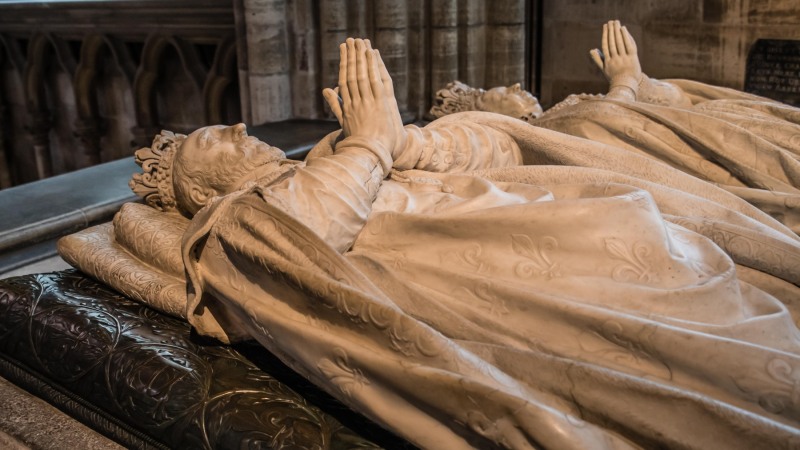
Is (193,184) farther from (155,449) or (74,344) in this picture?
(155,449)

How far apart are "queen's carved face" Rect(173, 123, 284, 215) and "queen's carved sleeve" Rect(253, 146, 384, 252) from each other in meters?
0.30

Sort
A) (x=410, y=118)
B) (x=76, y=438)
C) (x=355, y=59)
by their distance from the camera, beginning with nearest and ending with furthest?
(x=76, y=438) → (x=355, y=59) → (x=410, y=118)

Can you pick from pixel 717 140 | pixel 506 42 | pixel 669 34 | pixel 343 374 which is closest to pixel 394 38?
pixel 506 42

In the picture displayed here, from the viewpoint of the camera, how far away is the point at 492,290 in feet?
5.90

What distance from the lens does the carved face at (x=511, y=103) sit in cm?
369

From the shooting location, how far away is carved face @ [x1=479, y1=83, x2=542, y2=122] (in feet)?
12.1

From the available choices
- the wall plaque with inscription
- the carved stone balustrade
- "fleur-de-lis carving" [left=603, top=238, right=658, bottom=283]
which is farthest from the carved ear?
the carved stone balustrade

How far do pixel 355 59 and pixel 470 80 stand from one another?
146 inches

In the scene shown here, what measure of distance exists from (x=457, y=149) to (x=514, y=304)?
94cm

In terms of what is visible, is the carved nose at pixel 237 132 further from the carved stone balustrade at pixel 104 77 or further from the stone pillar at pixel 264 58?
the carved stone balustrade at pixel 104 77

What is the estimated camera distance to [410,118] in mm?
5766

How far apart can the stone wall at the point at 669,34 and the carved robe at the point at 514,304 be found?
308 cm

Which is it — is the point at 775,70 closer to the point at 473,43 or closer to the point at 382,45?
the point at 473,43

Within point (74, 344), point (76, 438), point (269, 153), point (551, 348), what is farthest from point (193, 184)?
point (551, 348)
